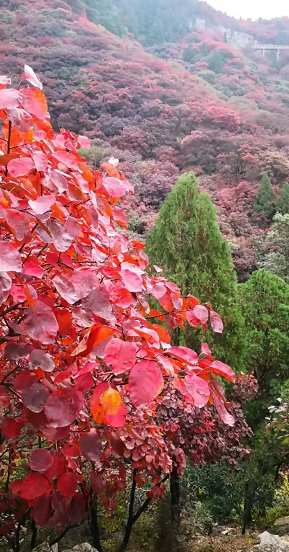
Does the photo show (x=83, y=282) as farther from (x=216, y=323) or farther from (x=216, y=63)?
(x=216, y=63)

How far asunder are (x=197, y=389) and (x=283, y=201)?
13904 millimetres

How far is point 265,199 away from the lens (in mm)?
13969

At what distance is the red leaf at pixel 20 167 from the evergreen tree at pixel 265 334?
5.57 metres

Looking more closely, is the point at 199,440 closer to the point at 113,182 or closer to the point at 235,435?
the point at 235,435

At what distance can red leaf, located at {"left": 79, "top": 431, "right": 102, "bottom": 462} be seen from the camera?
788mm

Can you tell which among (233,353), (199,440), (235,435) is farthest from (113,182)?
Result: (233,353)

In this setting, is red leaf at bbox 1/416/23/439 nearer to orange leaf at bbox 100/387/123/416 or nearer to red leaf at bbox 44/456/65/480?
red leaf at bbox 44/456/65/480

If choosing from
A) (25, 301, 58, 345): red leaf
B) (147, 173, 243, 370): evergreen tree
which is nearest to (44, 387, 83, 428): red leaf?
(25, 301, 58, 345): red leaf

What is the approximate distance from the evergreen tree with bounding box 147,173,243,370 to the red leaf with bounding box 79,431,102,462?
13.6ft

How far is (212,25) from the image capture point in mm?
42562

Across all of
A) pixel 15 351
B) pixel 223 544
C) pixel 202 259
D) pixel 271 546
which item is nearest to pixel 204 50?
pixel 202 259

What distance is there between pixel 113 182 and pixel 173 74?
2734 cm

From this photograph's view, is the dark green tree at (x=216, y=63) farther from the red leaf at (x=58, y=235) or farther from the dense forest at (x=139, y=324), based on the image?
the red leaf at (x=58, y=235)

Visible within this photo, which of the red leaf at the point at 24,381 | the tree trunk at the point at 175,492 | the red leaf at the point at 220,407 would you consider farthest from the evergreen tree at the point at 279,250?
the red leaf at the point at 24,381
